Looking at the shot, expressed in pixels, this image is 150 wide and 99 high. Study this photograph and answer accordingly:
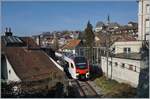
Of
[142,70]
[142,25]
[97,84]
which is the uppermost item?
[142,25]

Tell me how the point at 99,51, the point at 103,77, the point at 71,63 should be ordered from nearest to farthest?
the point at 71,63, the point at 103,77, the point at 99,51

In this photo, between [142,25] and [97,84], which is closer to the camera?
[97,84]

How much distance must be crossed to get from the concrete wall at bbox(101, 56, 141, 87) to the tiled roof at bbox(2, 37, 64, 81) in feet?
9.11

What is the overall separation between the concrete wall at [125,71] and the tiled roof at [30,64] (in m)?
2.78

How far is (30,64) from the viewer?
11.5m

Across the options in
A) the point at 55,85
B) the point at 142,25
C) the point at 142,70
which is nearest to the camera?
the point at 55,85

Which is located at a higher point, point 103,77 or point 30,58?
point 30,58

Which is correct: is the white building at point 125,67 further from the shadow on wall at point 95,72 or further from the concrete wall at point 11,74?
the concrete wall at point 11,74

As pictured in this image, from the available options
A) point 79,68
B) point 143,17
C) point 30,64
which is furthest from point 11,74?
point 143,17

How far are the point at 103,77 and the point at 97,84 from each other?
70.2 inches

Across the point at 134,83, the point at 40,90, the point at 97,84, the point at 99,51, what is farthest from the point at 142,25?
the point at 40,90

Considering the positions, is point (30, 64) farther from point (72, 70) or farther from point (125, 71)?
point (125, 71)

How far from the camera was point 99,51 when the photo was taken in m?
19.7

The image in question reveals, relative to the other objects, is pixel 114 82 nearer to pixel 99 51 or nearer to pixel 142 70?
pixel 142 70
